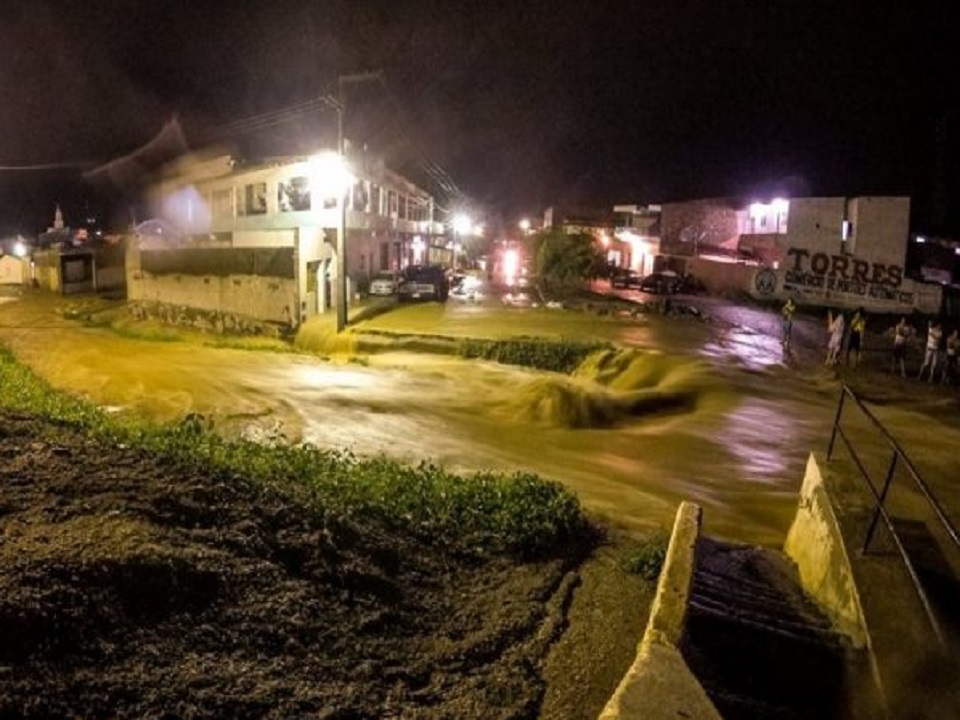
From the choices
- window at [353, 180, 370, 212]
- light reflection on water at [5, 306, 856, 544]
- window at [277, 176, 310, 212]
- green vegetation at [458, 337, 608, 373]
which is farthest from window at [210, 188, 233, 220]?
green vegetation at [458, 337, 608, 373]

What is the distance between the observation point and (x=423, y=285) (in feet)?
116

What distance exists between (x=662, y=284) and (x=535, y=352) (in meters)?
23.5

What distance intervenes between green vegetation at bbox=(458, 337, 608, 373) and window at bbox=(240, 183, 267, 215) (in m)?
21.8

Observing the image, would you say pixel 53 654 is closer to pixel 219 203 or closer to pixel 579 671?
pixel 579 671

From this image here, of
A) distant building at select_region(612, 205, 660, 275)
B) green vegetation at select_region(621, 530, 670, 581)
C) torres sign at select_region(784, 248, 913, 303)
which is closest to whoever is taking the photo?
green vegetation at select_region(621, 530, 670, 581)

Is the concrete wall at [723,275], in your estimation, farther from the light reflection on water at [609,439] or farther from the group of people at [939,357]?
the light reflection on water at [609,439]

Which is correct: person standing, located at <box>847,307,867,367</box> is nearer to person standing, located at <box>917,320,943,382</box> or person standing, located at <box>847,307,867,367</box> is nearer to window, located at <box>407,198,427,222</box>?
person standing, located at <box>917,320,943,382</box>

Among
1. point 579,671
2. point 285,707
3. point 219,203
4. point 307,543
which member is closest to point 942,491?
point 579,671

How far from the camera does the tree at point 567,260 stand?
49.5 meters

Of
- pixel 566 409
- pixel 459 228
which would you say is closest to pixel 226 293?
pixel 566 409

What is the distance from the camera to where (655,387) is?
18.8 m

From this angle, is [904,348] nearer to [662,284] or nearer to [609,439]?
[609,439]

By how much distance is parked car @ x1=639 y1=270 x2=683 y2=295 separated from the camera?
43188mm

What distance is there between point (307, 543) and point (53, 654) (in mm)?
2235
